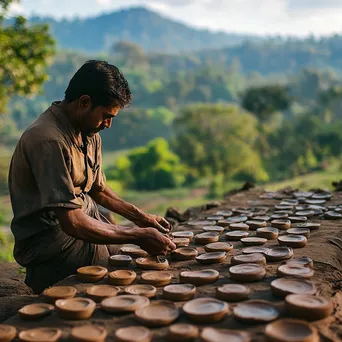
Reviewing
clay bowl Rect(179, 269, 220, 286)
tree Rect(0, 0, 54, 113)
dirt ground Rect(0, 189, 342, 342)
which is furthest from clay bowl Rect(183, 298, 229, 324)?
tree Rect(0, 0, 54, 113)

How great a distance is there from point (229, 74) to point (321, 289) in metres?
97.0

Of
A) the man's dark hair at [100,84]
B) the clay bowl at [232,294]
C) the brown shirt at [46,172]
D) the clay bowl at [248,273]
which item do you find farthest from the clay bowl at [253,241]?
the man's dark hair at [100,84]

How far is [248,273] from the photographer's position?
277 centimetres

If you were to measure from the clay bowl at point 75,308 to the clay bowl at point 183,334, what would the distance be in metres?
0.47

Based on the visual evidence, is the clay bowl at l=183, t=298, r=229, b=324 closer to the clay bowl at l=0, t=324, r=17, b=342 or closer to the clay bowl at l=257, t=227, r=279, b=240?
the clay bowl at l=0, t=324, r=17, b=342

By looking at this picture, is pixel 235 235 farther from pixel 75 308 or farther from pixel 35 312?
pixel 35 312

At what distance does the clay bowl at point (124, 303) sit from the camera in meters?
2.40

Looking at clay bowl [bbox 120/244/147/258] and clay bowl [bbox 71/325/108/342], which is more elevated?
clay bowl [bbox 71/325/108/342]

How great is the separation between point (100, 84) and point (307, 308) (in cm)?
179

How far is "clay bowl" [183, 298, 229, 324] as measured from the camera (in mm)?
2236

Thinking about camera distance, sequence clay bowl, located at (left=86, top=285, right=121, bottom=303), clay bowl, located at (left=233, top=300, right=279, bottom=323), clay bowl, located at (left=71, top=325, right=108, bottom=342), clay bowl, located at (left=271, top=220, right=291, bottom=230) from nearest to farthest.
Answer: clay bowl, located at (left=71, top=325, right=108, bottom=342), clay bowl, located at (left=233, top=300, right=279, bottom=323), clay bowl, located at (left=86, top=285, right=121, bottom=303), clay bowl, located at (left=271, top=220, right=291, bottom=230)

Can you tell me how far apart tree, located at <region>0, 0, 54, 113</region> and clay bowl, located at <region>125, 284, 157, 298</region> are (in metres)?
5.27

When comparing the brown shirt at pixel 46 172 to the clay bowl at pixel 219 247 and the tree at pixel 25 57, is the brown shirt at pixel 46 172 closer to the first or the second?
the clay bowl at pixel 219 247

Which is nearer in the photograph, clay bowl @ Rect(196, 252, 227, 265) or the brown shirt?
the brown shirt
